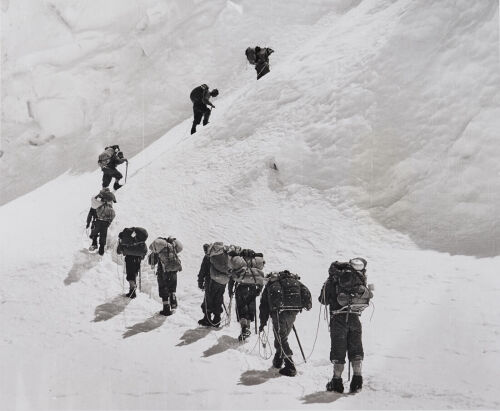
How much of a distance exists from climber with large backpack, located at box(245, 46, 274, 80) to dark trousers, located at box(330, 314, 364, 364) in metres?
14.8

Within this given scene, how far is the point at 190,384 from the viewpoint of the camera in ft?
30.8

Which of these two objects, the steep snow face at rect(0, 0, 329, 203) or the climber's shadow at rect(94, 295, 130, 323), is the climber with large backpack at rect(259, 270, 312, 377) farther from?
the steep snow face at rect(0, 0, 329, 203)

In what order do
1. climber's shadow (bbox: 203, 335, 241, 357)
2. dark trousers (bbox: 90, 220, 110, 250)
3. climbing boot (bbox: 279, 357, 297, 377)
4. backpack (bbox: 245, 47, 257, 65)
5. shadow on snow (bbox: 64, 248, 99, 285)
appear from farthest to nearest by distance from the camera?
1. backpack (bbox: 245, 47, 257, 65)
2. dark trousers (bbox: 90, 220, 110, 250)
3. shadow on snow (bbox: 64, 248, 99, 285)
4. climber's shadow (bbox: 203, 335, 241, 357)
5. climbing boot (bbox: 279, 357, 297, 377)

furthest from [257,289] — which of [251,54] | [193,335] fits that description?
[251,54]

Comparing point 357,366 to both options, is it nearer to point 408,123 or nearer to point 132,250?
point 132,250

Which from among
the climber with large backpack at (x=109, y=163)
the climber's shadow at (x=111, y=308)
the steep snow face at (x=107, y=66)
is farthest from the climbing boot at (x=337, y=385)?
the steep snow face at (x=107, y=66)

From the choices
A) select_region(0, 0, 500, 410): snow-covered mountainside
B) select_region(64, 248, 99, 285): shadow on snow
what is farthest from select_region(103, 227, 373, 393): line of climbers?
select_region(64, 248, 99, 285): shadow on snow

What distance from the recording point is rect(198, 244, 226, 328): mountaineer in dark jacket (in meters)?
11.8

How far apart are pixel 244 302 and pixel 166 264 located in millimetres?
1819

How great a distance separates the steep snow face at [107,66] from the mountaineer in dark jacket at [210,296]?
1333 cm

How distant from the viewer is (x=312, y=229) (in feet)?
48.0

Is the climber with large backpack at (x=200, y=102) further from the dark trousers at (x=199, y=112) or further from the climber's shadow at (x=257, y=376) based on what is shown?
the climber's shadow at (x=257, y=376)

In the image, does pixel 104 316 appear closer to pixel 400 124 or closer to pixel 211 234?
pixel 211 234

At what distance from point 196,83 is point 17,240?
12652 mm
